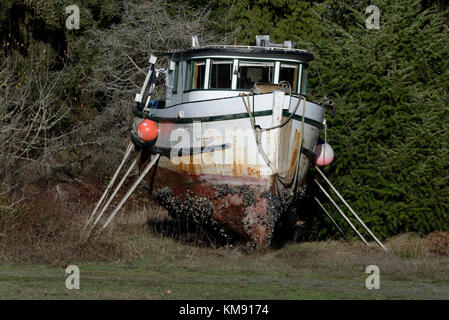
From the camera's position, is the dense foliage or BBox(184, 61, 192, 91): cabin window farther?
the dense foliage

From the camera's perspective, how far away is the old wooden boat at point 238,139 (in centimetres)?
1692

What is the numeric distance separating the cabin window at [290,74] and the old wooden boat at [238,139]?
2cm

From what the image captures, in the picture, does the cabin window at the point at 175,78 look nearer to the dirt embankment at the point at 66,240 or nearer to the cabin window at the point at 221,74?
the cabin window at the point at 221,74

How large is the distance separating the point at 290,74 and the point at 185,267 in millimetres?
5361

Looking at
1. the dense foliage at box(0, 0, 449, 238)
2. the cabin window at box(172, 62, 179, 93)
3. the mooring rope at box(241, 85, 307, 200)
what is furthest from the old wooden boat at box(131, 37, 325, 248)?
the dense foliage at box(0, 0, 449, 238)

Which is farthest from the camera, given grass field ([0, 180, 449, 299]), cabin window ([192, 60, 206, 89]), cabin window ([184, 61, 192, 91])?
cabin window ([184, 61, 192, 91])

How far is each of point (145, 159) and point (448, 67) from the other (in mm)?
8347

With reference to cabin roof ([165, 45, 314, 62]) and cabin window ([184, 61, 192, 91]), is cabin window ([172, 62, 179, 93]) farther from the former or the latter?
cabin roof ([165, 45, 314, 62])

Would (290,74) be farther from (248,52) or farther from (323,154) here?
(323,154)

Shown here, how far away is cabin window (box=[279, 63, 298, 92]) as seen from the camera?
1820cm

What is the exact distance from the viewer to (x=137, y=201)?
92.6ft

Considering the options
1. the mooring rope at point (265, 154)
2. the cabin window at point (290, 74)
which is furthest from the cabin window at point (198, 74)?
the cabin window at point (290, 74)

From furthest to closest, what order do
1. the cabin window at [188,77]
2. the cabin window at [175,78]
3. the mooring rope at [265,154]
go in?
the cabin window at [175,78]
the cabin window at [188,77]
the mooring rope at [265,154]

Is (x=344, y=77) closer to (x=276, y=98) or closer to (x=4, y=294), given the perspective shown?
(x=276, y=98)
